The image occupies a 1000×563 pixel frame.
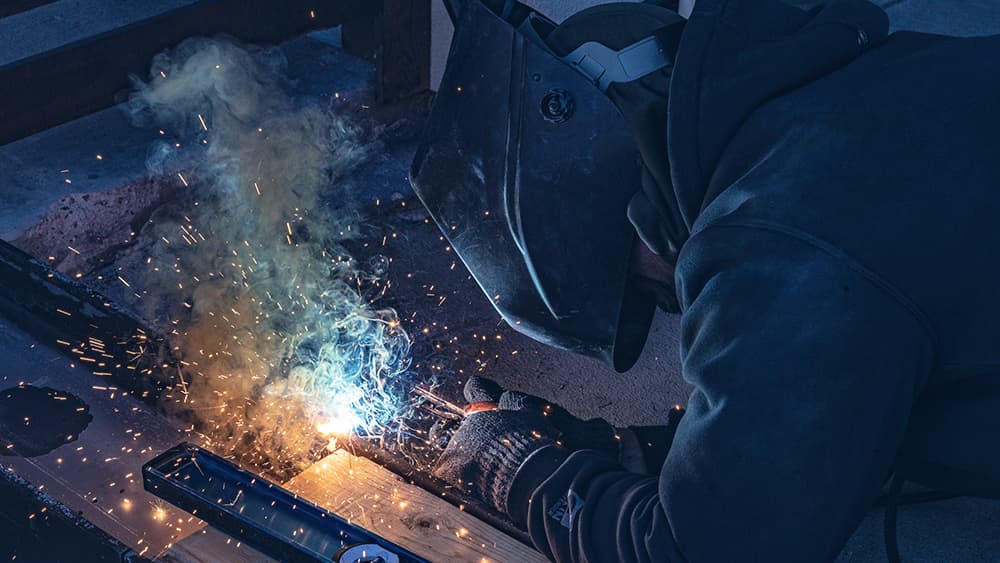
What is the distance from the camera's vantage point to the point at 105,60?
11.1ft

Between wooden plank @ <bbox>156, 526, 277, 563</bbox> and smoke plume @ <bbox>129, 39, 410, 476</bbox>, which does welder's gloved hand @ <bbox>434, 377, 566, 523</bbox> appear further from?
wooden plank @ <bbox>156, 526, 277, 563</bbox>

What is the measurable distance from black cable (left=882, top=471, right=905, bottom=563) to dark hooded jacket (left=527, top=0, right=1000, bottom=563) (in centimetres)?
41

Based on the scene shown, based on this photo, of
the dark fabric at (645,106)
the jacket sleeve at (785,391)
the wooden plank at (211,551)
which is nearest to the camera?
the jacket sleeve at (785,391)

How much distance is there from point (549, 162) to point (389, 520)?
2.62ft

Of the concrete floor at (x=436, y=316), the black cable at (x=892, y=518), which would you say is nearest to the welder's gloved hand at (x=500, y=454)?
the black cable at (x=892, y=518)

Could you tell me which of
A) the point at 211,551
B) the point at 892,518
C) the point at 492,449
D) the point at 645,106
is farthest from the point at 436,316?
the point at 645,106

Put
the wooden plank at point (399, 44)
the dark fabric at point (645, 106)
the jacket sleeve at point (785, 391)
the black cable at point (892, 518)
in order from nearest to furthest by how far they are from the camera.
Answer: the jacket sleeve at point (785, 391)
the dark fabric at point (645, 106)
the black cable at point (892, 518)
the wooden plank at point (399, 44)

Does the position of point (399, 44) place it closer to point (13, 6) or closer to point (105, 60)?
point (105, 60)

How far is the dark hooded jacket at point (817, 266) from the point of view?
143 cm

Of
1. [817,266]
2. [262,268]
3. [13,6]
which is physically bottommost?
[262,268]

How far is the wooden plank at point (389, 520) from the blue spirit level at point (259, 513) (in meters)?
0.07

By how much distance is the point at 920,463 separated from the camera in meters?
1.79

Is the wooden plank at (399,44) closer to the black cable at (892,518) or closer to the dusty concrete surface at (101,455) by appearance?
the dusty concrete surface at (101,455)

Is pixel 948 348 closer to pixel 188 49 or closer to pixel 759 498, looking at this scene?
pixel 759 498
